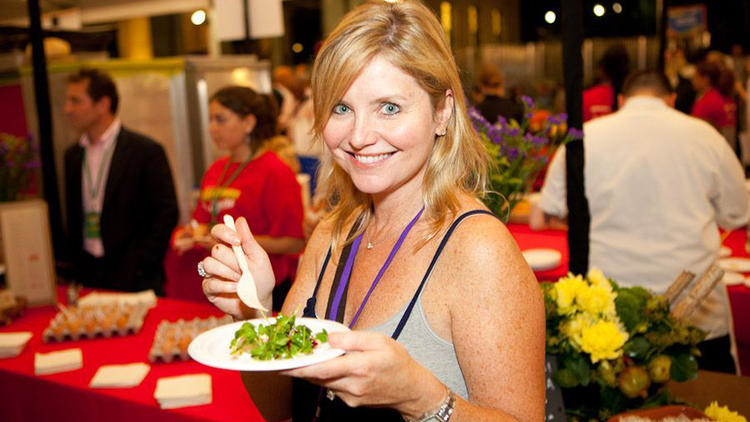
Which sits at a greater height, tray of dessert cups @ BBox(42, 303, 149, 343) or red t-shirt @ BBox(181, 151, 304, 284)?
red t-shirt @ BBox(181, 151, 304, 284)

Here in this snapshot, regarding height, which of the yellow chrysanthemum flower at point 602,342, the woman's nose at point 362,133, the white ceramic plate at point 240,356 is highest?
the woman's nose at point 362,133

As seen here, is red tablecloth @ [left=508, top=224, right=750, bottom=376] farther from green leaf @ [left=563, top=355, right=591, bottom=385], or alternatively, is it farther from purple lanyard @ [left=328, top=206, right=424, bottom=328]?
purple lanyard @ [left=328, top=206, right=424, bottom=328]

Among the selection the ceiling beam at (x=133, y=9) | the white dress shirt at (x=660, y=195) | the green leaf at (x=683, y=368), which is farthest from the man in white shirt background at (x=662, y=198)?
the ceiling beam at (x=133, y=9)

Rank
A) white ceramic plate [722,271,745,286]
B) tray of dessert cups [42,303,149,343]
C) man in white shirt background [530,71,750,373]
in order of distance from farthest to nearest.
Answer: white ceramic plate [722,271,745,286], man in white shirt background [530,71,750,373], tray of dessert cups [42,303,149,343]

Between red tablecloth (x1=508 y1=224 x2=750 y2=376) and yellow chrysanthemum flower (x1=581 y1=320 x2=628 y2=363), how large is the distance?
4.80 ft

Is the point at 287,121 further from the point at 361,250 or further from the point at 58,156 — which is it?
the point at 361,250

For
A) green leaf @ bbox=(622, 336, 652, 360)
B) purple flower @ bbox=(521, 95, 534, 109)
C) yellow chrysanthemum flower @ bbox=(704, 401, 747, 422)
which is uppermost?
purple flower @ bbox=(521, 95, 534, 109)

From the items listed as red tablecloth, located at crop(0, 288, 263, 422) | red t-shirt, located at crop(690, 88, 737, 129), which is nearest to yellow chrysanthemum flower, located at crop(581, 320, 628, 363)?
red tablecloth, located at crop(0, 288, 263, 422)

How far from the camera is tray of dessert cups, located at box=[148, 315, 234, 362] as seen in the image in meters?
2.41

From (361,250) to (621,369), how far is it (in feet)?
2.45

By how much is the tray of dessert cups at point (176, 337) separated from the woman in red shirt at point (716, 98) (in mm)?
6203

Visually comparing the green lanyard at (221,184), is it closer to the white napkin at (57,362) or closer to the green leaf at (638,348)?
the white napkin at (57,362)

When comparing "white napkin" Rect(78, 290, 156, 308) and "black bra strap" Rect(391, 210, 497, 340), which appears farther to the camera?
"white napkin" Rect(78, 290, 156, 308)

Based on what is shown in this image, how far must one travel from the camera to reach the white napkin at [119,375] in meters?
2.20
